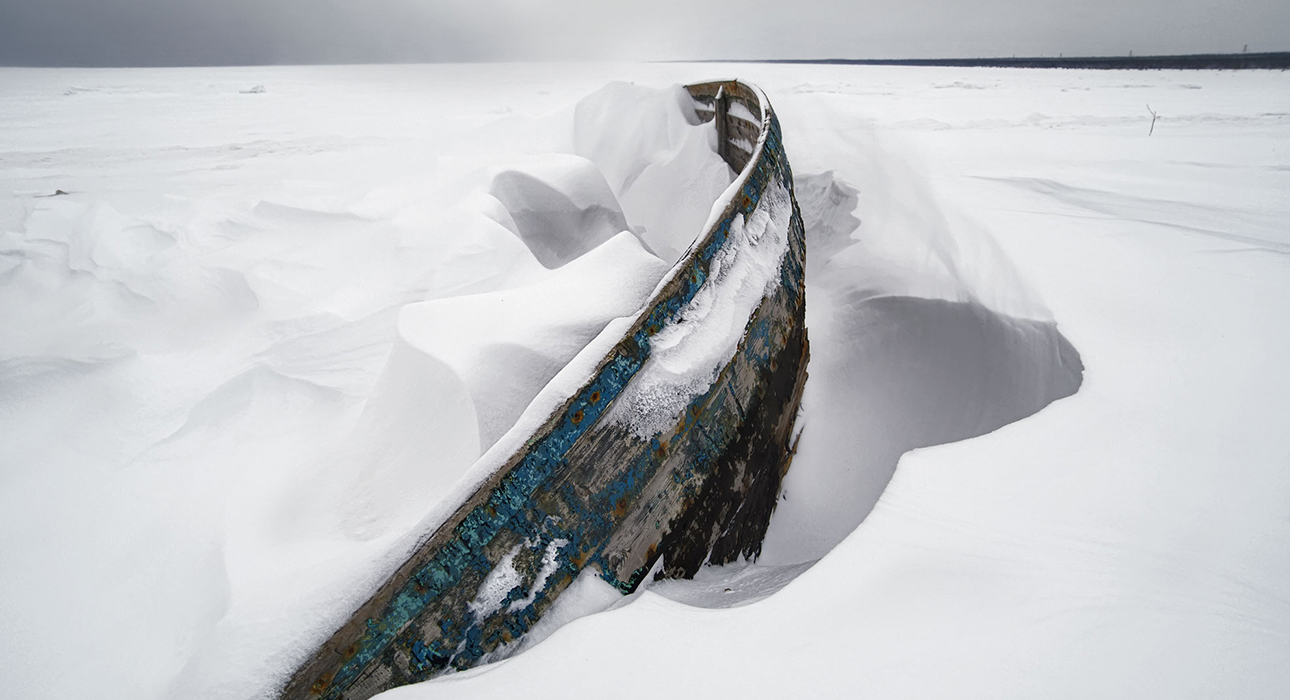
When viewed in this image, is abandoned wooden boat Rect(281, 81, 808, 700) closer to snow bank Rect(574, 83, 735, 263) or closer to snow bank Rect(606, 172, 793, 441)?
snow bank Rect(606, 172, 793, 441)

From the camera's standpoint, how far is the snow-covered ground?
106 centimetres

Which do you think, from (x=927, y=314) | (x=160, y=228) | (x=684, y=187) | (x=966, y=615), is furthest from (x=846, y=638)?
(x=160, y=228)

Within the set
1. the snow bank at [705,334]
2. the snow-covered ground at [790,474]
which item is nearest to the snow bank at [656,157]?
the snow-covered ground at [790,474]

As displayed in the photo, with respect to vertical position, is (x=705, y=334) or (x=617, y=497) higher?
(x=705, y=334)

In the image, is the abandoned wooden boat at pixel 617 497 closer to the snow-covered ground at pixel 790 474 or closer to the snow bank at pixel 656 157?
the snow-covered ground at pixel 790 474

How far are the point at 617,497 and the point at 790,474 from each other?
1106 mm

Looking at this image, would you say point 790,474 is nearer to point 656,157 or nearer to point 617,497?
point 617,497

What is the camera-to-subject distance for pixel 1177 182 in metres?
4.59

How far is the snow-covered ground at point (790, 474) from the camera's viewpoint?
106 cm

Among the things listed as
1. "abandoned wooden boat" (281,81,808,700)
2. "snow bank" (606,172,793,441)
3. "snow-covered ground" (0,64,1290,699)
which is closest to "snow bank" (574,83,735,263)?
"snow-covered ground" (0,64,1290,699)

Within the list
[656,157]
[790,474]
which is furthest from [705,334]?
[656,157]

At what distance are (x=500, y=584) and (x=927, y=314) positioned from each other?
2542mm

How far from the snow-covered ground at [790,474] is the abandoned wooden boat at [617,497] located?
0.08 m

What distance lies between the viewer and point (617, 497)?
4.25 feet
